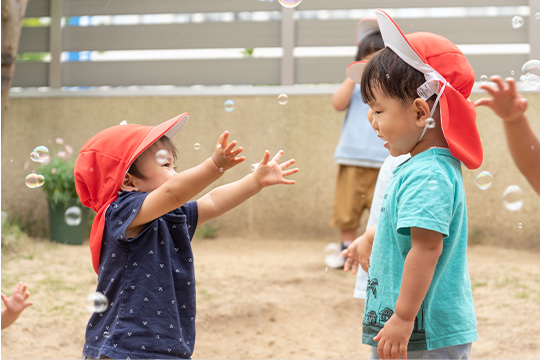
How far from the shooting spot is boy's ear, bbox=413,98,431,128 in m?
1.51

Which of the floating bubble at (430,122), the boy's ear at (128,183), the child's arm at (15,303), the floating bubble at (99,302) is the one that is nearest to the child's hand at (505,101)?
the floating bubble at (430,122)

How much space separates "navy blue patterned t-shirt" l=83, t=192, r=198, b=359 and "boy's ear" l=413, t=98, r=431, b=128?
70 cm

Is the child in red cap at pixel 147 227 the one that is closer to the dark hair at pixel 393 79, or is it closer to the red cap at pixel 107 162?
the red cap at pixel 107 162

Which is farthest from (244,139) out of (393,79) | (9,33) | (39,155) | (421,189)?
(421,189)

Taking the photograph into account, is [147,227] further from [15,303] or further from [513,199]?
[513,199]

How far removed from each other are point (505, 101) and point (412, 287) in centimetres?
47

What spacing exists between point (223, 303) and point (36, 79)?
3420mm

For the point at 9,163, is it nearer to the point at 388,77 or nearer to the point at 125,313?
the point at 125,313

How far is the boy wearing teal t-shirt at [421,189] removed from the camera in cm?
144

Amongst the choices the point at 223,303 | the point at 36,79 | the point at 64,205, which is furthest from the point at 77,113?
the point at 223,303

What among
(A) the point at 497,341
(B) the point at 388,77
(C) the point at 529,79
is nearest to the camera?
(B) the point at 388,77

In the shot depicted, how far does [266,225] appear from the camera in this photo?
5.52 m

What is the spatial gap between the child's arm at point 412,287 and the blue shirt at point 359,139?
2.68 meters

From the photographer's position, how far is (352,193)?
429cm
